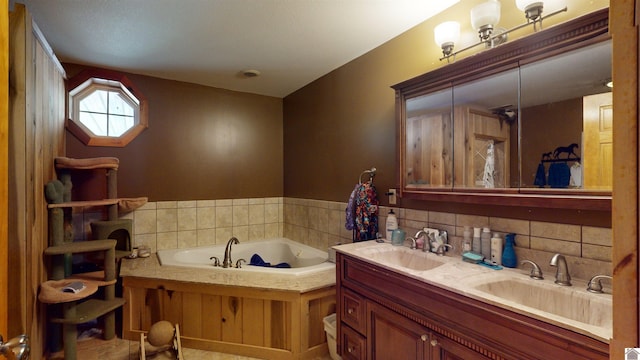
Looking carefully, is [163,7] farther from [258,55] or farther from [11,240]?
[11,240]

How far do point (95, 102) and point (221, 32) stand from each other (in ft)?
5.59

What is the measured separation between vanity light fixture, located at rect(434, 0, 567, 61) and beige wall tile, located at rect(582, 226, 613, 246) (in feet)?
3.21

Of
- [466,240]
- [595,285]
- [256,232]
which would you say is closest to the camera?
[595,285]

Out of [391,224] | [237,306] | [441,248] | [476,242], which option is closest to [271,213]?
[237,306]

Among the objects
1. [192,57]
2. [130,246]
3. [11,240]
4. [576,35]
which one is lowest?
[130,246]

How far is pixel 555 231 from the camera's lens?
4.68 ft

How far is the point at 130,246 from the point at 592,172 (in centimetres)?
329

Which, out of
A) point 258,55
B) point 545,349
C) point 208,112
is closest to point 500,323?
point 545,349

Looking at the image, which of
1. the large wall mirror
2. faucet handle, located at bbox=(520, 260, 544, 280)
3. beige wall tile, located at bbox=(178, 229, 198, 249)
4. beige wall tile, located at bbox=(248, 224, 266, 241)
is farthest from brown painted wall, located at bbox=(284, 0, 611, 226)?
beige wall tile, located at bbox=(178, 229, 198, 249)

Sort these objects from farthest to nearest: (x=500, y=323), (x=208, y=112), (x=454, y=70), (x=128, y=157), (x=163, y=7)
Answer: (x=208, y=112) → (x=128, y=157) → (x=163, y=7) → (x=454, y=70) → (x=500, y=323)

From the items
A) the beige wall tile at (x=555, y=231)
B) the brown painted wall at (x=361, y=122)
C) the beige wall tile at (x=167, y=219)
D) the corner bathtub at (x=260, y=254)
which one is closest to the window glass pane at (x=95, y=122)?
the beige wall tile at (x=167, y=219)

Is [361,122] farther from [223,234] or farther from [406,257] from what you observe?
[223,234]

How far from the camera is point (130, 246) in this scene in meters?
2.78

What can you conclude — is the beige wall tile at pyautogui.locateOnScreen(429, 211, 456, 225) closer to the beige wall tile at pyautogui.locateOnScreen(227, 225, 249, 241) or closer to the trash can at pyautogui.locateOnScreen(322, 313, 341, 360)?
the trash can at pyautogui.locateOnScreen(322, 313, 341, 360)
